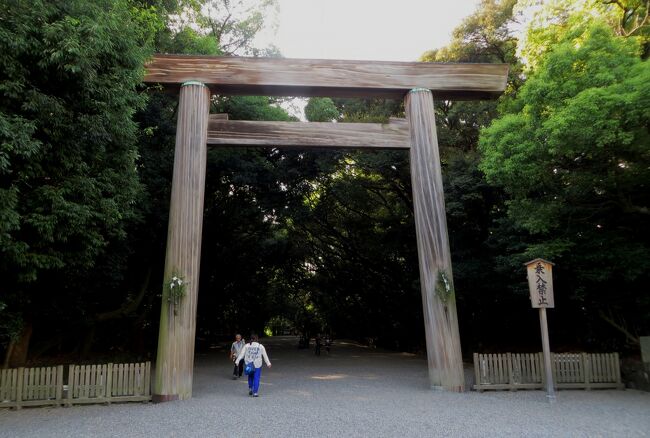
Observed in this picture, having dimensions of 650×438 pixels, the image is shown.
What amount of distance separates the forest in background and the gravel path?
8.00 ft

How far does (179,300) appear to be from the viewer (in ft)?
25.8

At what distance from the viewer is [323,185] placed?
18.1 metres

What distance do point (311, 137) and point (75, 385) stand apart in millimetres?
6469

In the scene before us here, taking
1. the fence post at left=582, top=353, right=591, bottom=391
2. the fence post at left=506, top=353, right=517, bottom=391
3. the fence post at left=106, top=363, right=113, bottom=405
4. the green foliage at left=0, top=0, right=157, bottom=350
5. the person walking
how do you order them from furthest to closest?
the person walking < the fence post at left=582, top=353, right=591, bottom=391 < the fence post at left=506, top=353, right=517, bottom=391 < the fence post at left=106, top=363, right=113, bottom=405 < the green foliage at left=0, top=0, right=157, bottom=350

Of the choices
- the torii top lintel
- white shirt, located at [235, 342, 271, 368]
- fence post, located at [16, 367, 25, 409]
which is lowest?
fence post, located at [16, 367, 25, 409]

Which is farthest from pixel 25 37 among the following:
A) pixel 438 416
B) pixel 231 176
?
pixel 231 176

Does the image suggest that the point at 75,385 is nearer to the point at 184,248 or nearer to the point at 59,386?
the point at 59,386

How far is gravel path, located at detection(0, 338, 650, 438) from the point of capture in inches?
216

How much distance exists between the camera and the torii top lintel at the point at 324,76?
9.10m

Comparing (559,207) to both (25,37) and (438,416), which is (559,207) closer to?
(438,416)

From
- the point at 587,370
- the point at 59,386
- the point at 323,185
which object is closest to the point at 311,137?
the point at 59,386

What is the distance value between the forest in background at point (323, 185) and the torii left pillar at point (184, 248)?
3.24 ft

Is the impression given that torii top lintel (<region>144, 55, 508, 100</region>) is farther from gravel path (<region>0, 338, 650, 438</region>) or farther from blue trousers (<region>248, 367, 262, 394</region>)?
gravel path (<region>0, 338, 650, 438</region>)

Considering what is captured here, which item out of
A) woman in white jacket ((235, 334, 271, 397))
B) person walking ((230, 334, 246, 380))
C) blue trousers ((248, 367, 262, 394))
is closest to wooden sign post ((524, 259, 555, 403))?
woman in white jacket ((235, 334, 271, 397))
